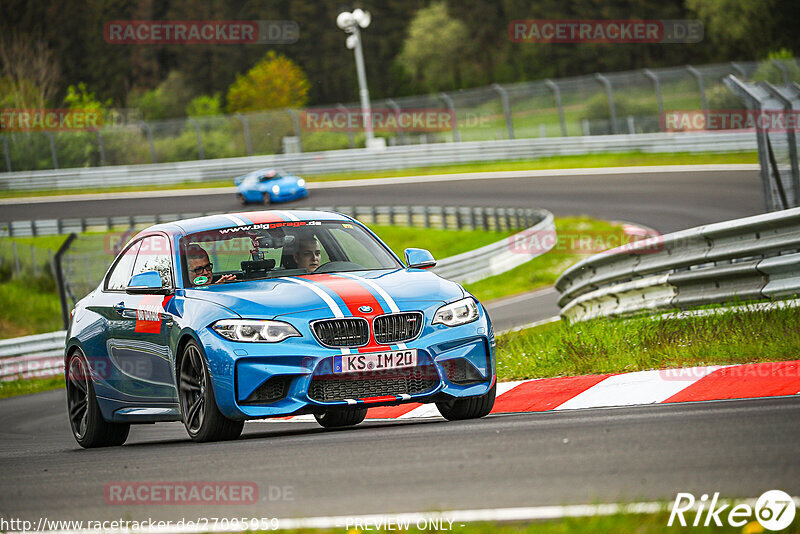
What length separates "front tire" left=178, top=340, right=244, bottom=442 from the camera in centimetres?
742

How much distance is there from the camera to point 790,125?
39.8ft

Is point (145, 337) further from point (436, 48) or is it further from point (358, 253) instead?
point (436, 48)

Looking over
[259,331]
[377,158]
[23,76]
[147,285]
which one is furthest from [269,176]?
[23,76]

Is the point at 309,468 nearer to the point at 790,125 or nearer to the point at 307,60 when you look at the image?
the point at 790,125

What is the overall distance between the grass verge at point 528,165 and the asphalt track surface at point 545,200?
179 cm

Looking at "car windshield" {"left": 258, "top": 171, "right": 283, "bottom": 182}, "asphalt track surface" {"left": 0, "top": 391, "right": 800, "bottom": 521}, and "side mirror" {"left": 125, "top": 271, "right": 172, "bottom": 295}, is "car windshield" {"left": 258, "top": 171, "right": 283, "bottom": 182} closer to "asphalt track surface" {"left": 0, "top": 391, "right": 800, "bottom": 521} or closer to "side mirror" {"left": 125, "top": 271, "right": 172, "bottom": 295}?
"side mirror" {"left": 125, "top": 271, "right": 172, "bottom": 295}

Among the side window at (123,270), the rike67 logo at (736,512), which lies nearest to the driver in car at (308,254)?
the side window at (123,270)

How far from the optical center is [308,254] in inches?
336

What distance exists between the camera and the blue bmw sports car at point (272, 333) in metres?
7.26

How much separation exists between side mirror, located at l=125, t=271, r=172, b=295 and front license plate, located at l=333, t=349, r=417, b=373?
1.56 metres

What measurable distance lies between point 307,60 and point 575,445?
102 metres

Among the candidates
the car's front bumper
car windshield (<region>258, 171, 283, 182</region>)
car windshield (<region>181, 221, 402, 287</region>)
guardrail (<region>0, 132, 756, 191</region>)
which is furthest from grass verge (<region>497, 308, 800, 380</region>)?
car windshield (<region>258, 171, 283, 182</region>)

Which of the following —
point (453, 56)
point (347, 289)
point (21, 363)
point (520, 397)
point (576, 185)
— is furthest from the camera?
point (453, 56)

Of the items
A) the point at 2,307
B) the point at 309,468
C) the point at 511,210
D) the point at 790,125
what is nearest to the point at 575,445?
the point at 309,468
